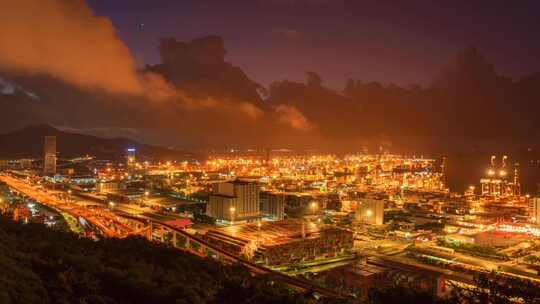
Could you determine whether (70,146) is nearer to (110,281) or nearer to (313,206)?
(313,206)

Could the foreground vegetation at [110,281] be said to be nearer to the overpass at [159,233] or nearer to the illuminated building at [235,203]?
the overpass at [159,233]

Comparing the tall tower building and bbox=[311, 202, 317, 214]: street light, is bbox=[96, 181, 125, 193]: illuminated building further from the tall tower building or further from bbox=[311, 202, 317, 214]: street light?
the tall tower building

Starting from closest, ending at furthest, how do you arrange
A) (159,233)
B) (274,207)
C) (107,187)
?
(159,233) → (274,207) → (107,187)

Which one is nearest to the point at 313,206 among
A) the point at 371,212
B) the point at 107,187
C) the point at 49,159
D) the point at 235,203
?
the point at 371,212

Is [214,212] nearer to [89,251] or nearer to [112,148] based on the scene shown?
[89,251]

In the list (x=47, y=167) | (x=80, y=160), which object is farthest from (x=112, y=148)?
(x=47, y=167)

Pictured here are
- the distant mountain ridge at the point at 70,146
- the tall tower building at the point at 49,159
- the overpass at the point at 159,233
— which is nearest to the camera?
the overpass at the point at 159,233

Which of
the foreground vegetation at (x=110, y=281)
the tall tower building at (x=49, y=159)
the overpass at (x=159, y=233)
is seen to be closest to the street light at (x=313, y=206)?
the overpass at (x=159, y=233)
